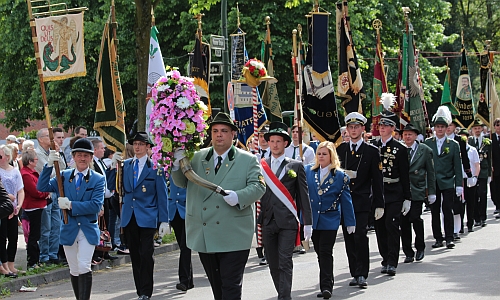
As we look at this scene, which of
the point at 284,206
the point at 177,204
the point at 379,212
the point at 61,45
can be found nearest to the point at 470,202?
the point at 379,212

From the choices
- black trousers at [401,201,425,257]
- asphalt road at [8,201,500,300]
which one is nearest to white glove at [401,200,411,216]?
black trousers at [401,201,425,257]

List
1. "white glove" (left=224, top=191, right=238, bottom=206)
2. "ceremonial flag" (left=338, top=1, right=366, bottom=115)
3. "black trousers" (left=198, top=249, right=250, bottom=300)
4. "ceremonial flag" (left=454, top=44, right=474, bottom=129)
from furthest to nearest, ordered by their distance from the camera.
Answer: "ceremonial flag" (left=454, top=44, right=474, bottom=129) → "ceremonial flag" (left=338, top=1, right=366, bottom=115) → "black trousers" (left=198, top=249, right=250, bottom=300) → "white glove" (left=224, top=191, right=238, bottom=206)

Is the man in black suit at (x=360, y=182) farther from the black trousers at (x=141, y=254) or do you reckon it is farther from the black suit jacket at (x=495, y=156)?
the black suit jacket at (x=495, y=156)

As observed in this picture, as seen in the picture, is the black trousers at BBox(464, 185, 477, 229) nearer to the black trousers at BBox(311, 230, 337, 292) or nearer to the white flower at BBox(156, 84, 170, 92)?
the black trousers at BBox(311, 230, 337, 292)

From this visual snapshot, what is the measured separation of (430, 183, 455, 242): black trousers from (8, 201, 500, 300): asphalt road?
1.07 ft

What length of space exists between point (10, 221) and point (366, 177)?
5226mm

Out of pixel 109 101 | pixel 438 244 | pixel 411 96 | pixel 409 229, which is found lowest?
pixel 438 244

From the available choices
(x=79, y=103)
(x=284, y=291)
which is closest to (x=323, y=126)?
(x=284, y=291)

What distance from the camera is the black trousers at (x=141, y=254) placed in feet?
32.2

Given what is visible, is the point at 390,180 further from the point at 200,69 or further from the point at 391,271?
the point at 200,69

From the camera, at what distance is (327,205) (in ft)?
32.9

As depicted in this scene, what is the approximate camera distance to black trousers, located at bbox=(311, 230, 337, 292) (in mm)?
9797

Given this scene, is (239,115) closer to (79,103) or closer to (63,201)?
(63,201)

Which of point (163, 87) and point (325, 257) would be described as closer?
point (163, 87)
